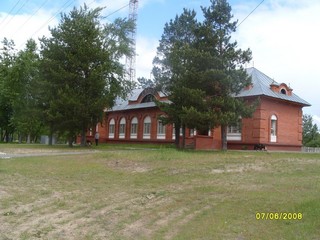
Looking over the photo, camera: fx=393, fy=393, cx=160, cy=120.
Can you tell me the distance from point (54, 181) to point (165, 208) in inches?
212

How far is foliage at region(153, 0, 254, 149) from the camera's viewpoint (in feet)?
87.5

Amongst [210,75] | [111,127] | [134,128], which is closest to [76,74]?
[210,75]

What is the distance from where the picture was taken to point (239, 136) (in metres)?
36.6

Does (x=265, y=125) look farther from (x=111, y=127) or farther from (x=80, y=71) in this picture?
(x=111, y=127)

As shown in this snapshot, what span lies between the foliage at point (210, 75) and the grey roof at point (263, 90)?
591cm

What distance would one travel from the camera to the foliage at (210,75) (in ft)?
87.5

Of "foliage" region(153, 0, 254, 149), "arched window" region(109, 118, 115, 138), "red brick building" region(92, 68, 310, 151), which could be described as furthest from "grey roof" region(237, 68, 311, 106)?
"arched window" region(109, 118, 115, 138)

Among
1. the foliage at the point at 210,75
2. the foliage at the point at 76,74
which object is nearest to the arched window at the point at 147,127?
the foliage at the point at 76,74

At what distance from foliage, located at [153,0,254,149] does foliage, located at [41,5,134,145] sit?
6.96m

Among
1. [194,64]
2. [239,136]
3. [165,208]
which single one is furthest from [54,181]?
[239,136]

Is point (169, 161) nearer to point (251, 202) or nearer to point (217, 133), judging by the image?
point (251, 202)

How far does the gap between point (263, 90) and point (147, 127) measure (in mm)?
17632

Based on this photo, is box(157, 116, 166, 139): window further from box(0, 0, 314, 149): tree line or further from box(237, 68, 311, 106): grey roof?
box(237, 68, 311, 106): grey roof

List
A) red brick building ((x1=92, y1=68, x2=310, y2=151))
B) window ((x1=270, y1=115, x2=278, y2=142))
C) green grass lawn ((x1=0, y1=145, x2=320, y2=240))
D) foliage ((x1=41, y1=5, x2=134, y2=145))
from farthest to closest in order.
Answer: window ((x1=270, y1=115, x2=278, y2=142)) → red brick building ((x1=92, y1=68, x2=310, y2=151)) → foliage ((x1=41, y1=5, x2=134, y2=145)) → green grass lawn ((x1=0, y1=145, x2=320, y2=240))
